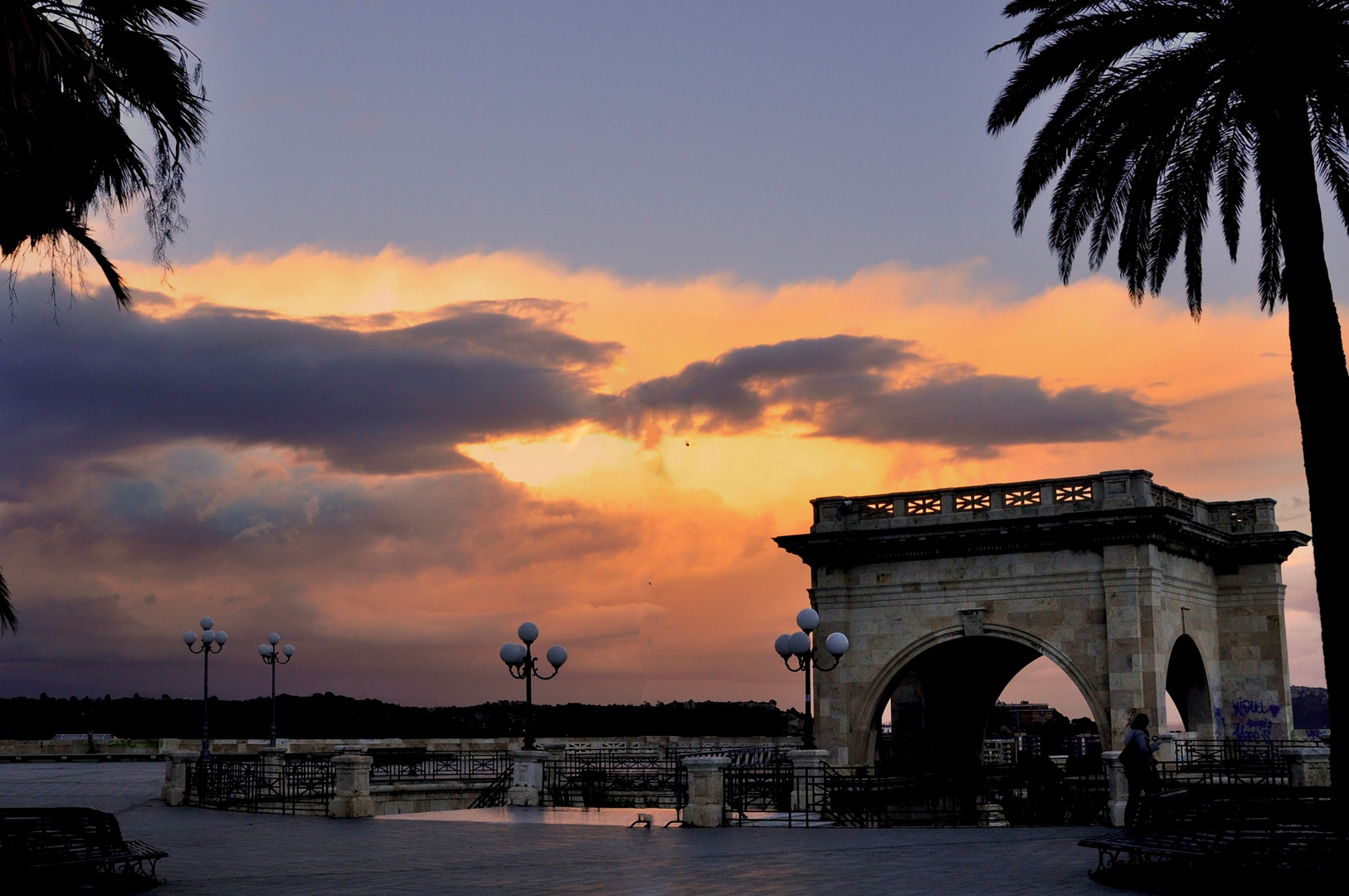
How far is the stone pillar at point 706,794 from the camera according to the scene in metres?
23.9

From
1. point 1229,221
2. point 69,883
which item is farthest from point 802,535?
point 69,883

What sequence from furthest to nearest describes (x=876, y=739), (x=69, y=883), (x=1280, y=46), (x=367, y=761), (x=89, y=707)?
(x=89, y=707) < (x=876, y=739) < (x=367, y=761) < (x=1280, y=46) < (x=69, y=883)

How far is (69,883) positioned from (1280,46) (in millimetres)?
17006

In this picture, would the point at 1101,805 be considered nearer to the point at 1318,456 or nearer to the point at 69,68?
the point at 1318,456

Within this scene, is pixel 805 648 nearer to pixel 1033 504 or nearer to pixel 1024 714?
pixel 1033 504

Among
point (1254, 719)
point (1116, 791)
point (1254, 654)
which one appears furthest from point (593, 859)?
point (1254, 654)

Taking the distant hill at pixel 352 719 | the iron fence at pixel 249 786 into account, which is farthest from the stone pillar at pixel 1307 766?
the distant hill at pixel 352 719

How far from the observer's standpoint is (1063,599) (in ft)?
113

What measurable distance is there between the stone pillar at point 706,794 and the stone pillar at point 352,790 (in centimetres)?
→ 695

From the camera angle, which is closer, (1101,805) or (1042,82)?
(1042,82)

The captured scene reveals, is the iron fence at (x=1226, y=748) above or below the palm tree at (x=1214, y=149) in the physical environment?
below

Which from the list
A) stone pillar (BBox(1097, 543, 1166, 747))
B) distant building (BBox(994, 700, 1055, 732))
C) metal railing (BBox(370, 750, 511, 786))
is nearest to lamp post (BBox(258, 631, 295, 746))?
metal railing (BBox(370, 750, 511, 786))

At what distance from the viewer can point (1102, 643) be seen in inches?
1330

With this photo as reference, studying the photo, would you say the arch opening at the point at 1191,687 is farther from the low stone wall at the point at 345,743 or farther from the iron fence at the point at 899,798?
the low stone wall at the point at 345,743
